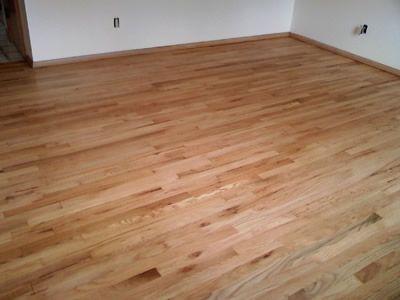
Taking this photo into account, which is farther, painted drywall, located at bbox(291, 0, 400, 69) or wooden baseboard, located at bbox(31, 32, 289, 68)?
painted drywall, located at bbox(291, 0, 400, 69)

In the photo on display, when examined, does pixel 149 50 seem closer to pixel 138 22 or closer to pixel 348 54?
pixel 138 22

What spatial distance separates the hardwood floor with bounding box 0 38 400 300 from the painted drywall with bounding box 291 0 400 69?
2.20ft

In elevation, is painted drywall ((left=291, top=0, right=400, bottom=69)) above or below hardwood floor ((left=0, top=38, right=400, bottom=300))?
above

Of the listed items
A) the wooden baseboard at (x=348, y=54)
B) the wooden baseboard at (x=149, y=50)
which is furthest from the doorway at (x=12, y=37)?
the wooden baseboard at (x=348, y=54)

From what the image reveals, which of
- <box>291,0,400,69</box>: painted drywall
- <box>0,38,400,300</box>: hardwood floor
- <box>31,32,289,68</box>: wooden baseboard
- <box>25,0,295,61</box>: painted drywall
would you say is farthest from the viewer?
<box>291,0,400,69</box>: painted drywall

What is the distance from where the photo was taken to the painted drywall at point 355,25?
13.4 ft

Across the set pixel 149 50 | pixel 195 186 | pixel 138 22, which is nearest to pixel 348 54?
pixel 149 50

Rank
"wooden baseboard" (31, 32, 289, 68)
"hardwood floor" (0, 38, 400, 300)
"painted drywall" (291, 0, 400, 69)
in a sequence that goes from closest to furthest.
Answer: "hardwood floor" (0, 38, 400, 300), "wooden baseboard" (31, 32, 289, 68), "painted drywall" (291, 0, 400, 69)

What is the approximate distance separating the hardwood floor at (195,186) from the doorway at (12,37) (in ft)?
0.86

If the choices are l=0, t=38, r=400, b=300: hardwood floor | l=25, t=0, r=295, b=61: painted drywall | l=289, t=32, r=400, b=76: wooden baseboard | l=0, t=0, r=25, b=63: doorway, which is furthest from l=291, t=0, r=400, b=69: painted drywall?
l=0, t=0, r=25, b=63: doorway

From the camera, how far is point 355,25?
443 cm

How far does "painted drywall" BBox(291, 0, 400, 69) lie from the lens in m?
4.08

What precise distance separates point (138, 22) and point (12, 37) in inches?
58.3

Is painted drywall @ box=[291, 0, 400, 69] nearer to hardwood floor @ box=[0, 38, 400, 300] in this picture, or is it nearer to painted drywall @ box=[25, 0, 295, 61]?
painted drywall @ box=[25, 0, 295, 61]
